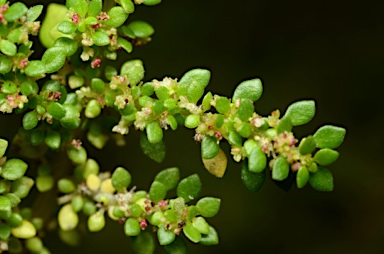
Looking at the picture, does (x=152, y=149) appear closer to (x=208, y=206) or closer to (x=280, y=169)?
(x=208, y=206)

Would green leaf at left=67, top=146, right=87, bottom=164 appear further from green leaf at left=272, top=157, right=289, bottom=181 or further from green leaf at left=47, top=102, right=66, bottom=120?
green leaf at left=272, top=157, right=289, bottom=181

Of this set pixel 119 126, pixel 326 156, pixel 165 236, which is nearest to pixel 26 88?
pixel 119 126

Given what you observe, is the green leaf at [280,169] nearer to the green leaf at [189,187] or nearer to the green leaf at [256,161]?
the green leaf at [256,161]

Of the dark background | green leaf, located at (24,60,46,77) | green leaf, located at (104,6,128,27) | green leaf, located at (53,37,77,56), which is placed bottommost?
the dark background

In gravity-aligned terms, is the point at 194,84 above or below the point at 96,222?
above

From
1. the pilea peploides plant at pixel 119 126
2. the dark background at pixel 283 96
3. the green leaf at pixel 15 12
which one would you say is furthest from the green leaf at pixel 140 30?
the dark background at pixel 283 96

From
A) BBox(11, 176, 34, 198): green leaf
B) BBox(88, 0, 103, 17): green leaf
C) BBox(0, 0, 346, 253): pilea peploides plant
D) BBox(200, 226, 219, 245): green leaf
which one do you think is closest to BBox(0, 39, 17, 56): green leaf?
BBox(0, 0, 346, 253): pilea peploides plant
